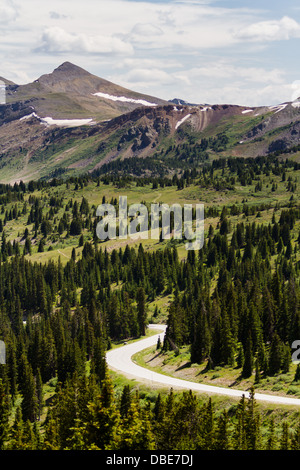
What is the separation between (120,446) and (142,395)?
34.8 m

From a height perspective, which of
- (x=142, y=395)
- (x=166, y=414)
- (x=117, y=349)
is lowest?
(x=117, y=349)

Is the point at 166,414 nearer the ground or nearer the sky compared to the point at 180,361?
nearer the sky

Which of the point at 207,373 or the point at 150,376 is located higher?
the point at 207,373

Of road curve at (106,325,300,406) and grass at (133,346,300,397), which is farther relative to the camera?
grass at (133,346,300,397)

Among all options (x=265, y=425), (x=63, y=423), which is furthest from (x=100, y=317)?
(x=265, y=425)

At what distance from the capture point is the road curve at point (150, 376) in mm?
76969

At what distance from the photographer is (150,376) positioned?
10250cm

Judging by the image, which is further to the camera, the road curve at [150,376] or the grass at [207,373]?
the grass at [207,373]

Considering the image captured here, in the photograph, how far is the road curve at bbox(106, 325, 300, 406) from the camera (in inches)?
3030

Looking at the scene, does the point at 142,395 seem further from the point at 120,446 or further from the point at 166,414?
the point at 120,446

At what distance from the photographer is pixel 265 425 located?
2699 inches

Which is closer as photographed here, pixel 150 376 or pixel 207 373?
pixel 207 373
